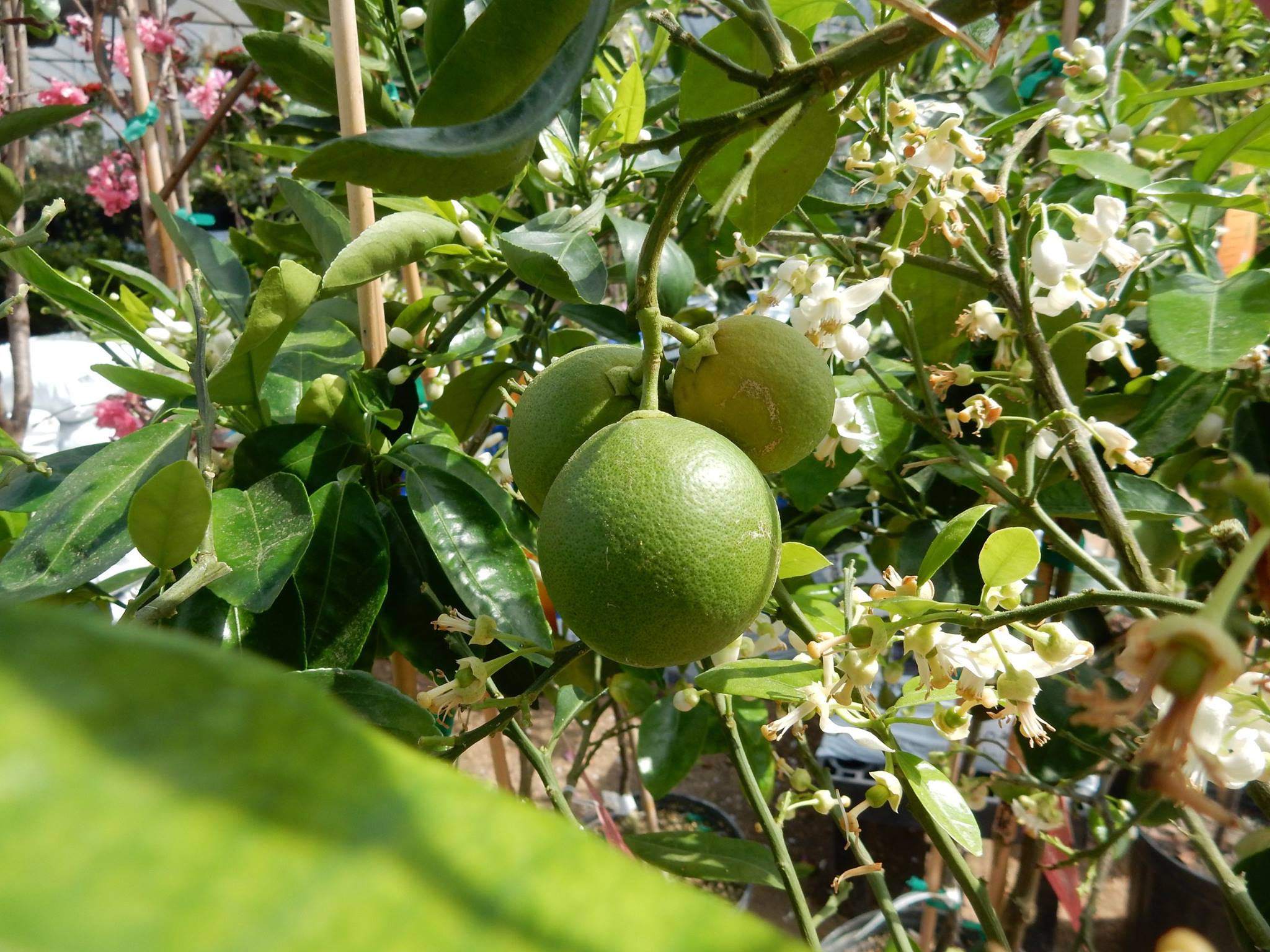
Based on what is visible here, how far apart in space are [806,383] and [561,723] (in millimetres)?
336

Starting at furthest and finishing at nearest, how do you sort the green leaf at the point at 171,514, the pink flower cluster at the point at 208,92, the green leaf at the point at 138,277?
the pink flower cluster at the point at 208,92
the green leaf at the point at 138,277
the green leaf at the point at 171,514

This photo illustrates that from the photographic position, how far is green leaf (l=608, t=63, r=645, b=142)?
795mm

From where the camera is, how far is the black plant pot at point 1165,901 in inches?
51.8

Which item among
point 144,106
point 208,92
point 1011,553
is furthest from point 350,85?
point 208,92

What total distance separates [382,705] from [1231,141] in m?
0.75

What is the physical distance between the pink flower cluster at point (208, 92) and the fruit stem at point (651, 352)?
7.11ft

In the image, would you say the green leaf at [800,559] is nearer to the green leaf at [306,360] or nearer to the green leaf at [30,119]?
the green leaf at [306,360]

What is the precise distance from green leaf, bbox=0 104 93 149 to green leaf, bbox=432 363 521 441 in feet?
1.15

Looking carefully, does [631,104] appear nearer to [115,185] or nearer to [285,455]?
[285,455]

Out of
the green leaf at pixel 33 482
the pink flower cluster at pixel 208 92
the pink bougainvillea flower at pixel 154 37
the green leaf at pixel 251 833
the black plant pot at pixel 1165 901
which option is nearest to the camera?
the green leaf at pixel 251 833

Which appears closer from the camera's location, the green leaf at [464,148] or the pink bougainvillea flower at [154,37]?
the green leaf at [464,148]

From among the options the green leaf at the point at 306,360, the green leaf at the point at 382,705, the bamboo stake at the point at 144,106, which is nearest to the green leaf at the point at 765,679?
the green leaf at the point at 382,705

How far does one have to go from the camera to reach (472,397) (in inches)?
29.8

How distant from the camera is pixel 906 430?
797 millimetres
